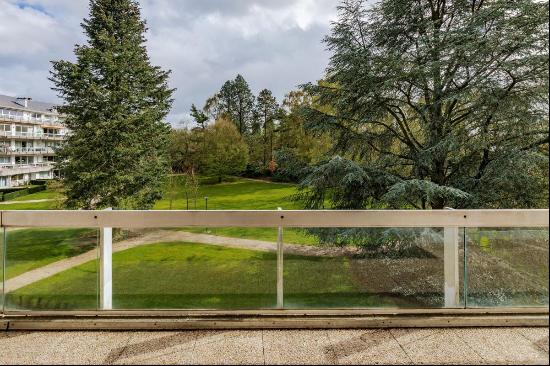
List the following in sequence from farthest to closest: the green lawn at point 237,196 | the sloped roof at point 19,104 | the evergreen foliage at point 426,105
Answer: the sloped roof at point 19,104 → the green lawn at point 237,196 → the evergreen foliage at point 426,105

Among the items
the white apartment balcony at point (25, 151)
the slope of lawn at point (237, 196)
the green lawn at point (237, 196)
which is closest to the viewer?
the slope of lawn at point (237, 196)

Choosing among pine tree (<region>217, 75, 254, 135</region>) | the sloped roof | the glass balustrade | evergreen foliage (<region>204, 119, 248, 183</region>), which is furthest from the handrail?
the sloped roof

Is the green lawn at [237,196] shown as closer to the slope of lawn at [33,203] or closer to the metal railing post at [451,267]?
the slope of lawn at [33,203]

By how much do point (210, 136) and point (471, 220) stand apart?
2521 centimetres

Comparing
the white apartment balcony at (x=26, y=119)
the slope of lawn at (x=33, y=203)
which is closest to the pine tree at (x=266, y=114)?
the slope of lawn at (x=33, y=203)

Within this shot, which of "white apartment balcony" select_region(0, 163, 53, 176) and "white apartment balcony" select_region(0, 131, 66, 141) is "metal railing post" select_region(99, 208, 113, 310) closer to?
"white apartment balcony" select_region(0, 163, 53, 176)

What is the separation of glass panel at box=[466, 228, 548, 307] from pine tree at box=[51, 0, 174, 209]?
599 inches

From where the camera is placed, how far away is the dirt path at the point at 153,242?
3.10 m

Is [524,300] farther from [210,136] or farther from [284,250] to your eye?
[210,136]

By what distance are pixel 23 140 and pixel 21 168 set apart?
8216 millimetres

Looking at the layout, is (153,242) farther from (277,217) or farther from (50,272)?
(277,217)

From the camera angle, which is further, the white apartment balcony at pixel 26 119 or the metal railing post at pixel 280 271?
the white apartment balcony at pixel 26 119

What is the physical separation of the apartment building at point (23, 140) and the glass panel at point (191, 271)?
35.0 metres

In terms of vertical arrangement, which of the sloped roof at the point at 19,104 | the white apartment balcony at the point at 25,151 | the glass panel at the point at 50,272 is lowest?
the glass panel at the point at 50,272
